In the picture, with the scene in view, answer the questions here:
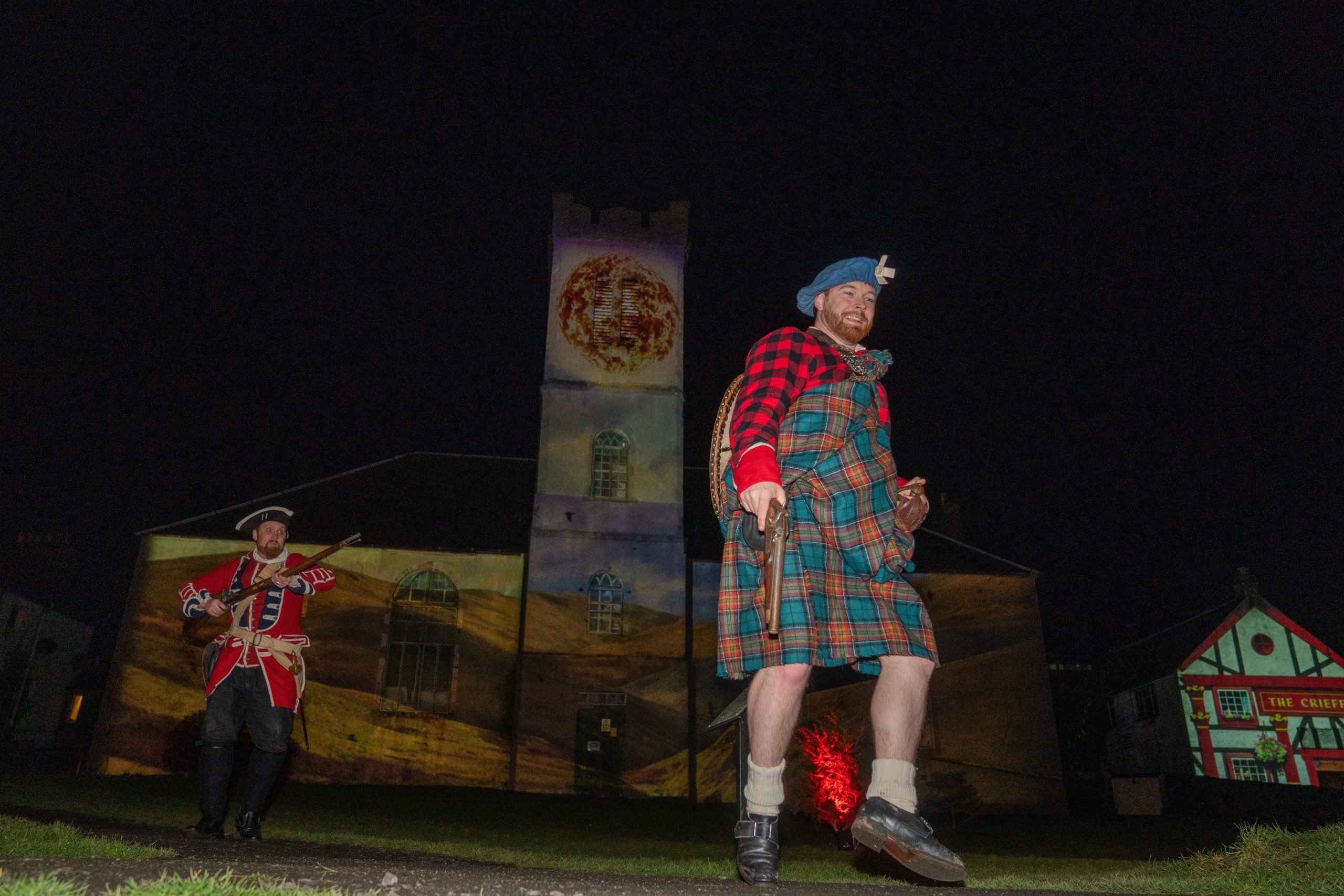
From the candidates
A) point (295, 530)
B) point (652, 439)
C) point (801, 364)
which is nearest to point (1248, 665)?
point (652, 439)

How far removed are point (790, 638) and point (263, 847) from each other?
3615 mm

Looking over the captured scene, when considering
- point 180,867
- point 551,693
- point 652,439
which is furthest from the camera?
point 652,439

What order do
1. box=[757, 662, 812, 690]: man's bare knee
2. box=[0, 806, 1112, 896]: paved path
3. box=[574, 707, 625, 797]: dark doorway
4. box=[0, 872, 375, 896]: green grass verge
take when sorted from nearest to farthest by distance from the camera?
box=[0, 872, 375, 896]: green grass verge < box=[0, 806, 1112, 896]: paved path < box=[757, 662, 812, 690]: man's bare knee < box=[574, 707, 625, 797]: dark doorway

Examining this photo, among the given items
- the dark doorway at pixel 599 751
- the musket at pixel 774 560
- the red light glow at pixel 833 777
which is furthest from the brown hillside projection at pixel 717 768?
the musket at pixel 774 560

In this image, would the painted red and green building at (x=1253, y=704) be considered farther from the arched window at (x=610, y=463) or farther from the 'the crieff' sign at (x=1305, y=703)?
the arched window at (x=610, y=463)

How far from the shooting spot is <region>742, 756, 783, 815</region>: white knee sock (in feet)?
11.1

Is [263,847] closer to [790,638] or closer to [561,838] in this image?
[790,638]

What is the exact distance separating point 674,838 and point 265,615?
875 centimetres

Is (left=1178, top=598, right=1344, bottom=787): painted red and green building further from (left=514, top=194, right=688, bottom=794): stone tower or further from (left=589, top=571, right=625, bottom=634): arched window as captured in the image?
(left=589, top=571, right=625, bottom=634): arched window

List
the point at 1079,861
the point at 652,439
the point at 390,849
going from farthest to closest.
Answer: the point at 652,439
the point at 1079,861
the point at 390,849

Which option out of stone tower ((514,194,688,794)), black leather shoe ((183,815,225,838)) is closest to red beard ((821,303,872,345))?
black leather shoe ((183,815,225,838))

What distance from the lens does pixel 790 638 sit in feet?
11.4

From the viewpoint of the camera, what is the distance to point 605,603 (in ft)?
74.9

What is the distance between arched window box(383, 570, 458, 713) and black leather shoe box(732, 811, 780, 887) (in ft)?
65.6
